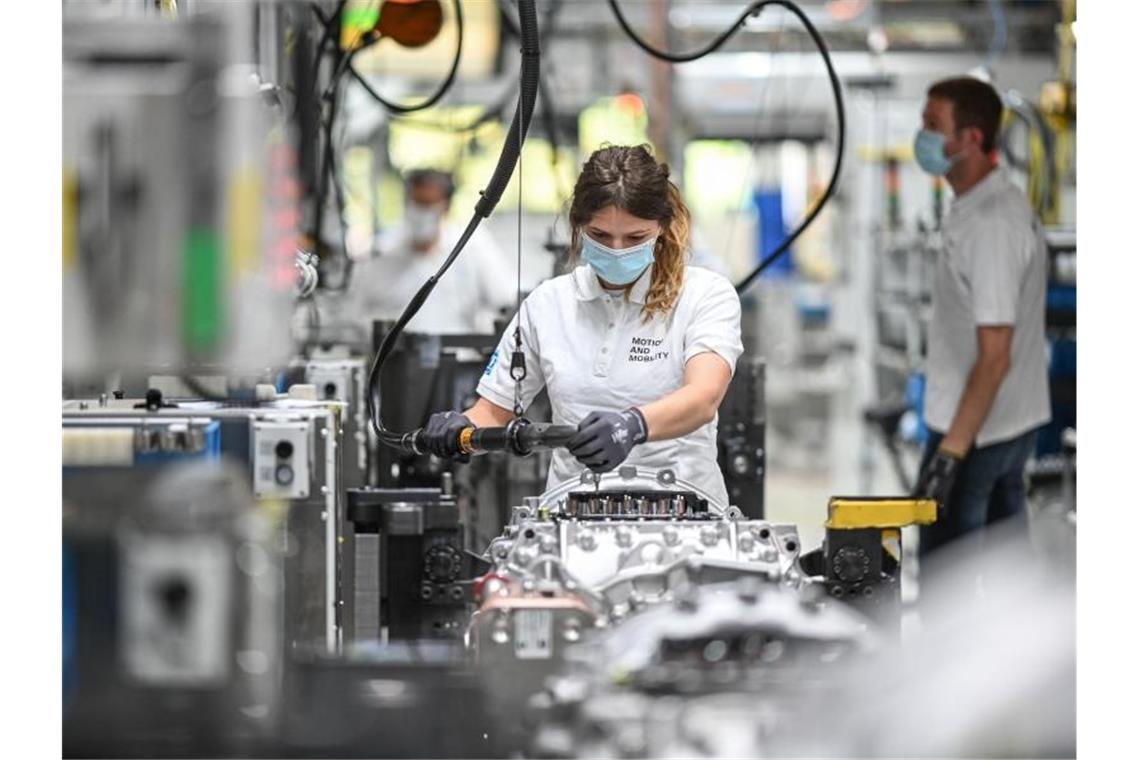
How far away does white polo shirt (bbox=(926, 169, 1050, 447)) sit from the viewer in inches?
216

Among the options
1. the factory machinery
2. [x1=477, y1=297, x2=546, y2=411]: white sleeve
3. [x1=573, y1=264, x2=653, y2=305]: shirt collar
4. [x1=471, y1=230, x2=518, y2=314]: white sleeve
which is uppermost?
[x1=471, y1=230, x2=518, y2=314]: white sleeve

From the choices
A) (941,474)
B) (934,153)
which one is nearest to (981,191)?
(934,153)

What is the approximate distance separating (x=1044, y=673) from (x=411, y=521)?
138cm

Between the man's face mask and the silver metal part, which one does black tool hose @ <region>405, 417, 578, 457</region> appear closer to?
the silver metal part

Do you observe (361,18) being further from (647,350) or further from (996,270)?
(647,350)

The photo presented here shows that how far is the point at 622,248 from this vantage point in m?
3.78

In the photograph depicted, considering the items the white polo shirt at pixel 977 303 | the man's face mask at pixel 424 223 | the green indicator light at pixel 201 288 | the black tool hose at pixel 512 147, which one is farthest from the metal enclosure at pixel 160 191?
the man's face mask at pixel 424 223

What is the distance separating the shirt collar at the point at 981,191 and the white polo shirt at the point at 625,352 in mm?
1908

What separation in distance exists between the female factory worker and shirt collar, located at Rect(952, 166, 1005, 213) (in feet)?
6.31

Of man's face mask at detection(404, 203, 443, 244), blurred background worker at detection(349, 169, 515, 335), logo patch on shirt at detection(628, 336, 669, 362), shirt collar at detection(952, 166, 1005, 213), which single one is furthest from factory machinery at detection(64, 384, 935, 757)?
man's face mask at detection(404, 203, 443, 244)

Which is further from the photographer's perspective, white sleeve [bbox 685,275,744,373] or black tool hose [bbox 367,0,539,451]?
white sleeve [bbox 685,275,744,373]

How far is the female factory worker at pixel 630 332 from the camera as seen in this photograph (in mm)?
3773

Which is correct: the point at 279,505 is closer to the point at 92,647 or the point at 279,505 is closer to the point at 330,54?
the point at 92,647

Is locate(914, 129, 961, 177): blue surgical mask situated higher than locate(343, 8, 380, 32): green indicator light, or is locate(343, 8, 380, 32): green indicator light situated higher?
locate(343, 8, 380, 32): green indicator light
